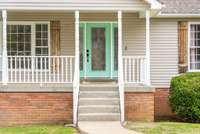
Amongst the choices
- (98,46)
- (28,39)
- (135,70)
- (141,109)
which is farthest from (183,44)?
(28,39)

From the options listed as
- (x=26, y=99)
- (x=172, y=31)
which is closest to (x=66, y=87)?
(x=26, y=99)

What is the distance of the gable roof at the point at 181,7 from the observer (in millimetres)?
21188

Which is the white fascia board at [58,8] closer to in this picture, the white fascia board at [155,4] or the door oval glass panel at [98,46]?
the white fascia board at [155,4]

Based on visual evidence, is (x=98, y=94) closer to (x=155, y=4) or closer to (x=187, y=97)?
(x=187, y=97)

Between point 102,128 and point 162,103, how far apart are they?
6886 mm

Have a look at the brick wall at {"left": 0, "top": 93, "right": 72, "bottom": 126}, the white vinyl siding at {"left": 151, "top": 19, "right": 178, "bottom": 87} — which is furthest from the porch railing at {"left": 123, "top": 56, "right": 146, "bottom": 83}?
the brick wall at {"left": 0, "top": 93, "right": 72, "bottom": 126}

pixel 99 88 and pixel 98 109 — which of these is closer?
pixel 98 109

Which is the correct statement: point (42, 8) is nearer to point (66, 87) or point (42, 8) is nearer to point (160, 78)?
point (66, 87)

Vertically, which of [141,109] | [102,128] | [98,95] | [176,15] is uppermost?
[176,15]

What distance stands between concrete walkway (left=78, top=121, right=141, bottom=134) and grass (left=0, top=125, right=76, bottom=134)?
0.40m

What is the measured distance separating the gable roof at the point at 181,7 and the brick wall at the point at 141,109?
493cm

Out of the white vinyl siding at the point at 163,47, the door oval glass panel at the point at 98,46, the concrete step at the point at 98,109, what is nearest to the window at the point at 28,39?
the door oval glass panel at the point at 98,46

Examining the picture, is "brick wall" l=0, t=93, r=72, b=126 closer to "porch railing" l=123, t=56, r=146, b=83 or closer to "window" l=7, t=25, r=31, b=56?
"porch railing" l=123, t=56, r=146, b=83

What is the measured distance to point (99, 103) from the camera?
17344mm
